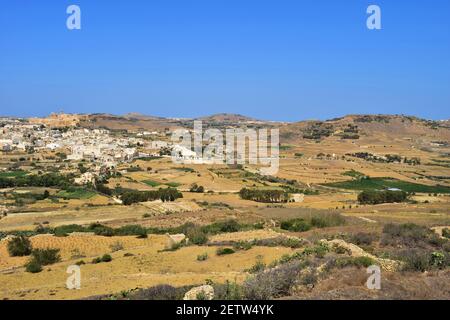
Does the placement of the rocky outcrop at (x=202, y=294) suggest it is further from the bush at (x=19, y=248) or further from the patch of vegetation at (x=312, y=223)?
the patch of vegetation at (x=312, y=223)

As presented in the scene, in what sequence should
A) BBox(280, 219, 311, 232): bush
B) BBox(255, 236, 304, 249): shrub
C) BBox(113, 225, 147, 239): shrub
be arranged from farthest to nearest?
BBox(113, 225, 147, 239): shrub, BBox(280, 219, 311, 232): bush, BBox(255, 236, 304, 249): shrub

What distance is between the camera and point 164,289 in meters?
12.8

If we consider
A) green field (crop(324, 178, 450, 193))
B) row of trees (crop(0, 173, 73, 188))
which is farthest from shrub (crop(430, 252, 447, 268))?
row of trees (crop(0, 173, 73, 188))

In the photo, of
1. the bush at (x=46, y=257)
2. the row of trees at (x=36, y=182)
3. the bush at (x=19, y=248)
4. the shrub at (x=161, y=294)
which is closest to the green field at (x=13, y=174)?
the row of trees at (x=36, y=182)

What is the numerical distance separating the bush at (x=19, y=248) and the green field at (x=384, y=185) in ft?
181

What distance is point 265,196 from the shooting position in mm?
60781

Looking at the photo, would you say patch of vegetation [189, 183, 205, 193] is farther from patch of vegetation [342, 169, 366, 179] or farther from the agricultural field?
patch of vegetation [342, 169, 366, 179]

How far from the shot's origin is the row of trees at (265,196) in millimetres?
60609

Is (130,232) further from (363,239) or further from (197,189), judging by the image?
(197,189)

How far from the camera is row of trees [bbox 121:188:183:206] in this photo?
189 feet

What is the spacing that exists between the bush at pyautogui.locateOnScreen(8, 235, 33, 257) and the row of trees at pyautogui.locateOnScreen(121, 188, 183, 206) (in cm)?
2978

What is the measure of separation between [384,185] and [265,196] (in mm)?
24302
